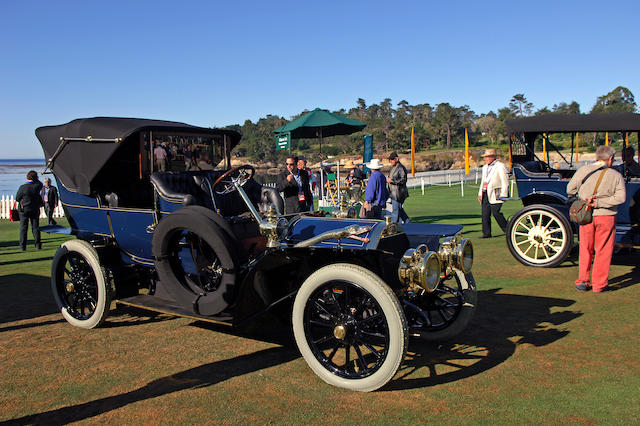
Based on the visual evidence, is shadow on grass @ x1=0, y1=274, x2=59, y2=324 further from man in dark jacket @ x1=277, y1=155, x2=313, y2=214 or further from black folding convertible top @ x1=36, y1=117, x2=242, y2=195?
man in dark jacket @ x1=277, y1=155, x2=313, y2=214

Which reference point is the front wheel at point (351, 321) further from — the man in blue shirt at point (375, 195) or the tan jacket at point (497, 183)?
the tan jacket at point (497, 183)

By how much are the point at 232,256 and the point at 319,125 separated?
34.5 ft

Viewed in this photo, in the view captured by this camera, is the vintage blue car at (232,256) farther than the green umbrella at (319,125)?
No

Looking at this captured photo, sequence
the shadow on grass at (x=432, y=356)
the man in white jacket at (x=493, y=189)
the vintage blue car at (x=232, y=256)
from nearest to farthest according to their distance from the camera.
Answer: the shadow on grass at (x=432, y=356), the vintage blue car at (x=232, y=256), the man in white jacket at (x=493, y=189)

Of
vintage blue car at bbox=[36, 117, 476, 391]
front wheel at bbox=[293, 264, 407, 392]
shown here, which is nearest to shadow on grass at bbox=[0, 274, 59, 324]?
vintage blue car at bbox=[36, 117, 476, 391]

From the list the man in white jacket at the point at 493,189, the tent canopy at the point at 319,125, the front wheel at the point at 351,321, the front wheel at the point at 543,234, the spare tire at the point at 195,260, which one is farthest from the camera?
the tent canopy at the point at 319,125

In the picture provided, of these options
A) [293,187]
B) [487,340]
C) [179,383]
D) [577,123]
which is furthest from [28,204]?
[577,123]

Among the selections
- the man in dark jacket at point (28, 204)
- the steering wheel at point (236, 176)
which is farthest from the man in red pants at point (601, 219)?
the man in dark jacket at point (28, 204)

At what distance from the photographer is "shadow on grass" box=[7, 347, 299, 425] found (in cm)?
316

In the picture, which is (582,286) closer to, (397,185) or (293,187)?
(397,185)

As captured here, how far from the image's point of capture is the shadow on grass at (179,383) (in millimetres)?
3160

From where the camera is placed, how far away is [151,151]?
5070 millimetres

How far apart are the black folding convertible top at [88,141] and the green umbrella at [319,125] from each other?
8.07 meters

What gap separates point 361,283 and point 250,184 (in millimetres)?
2375
